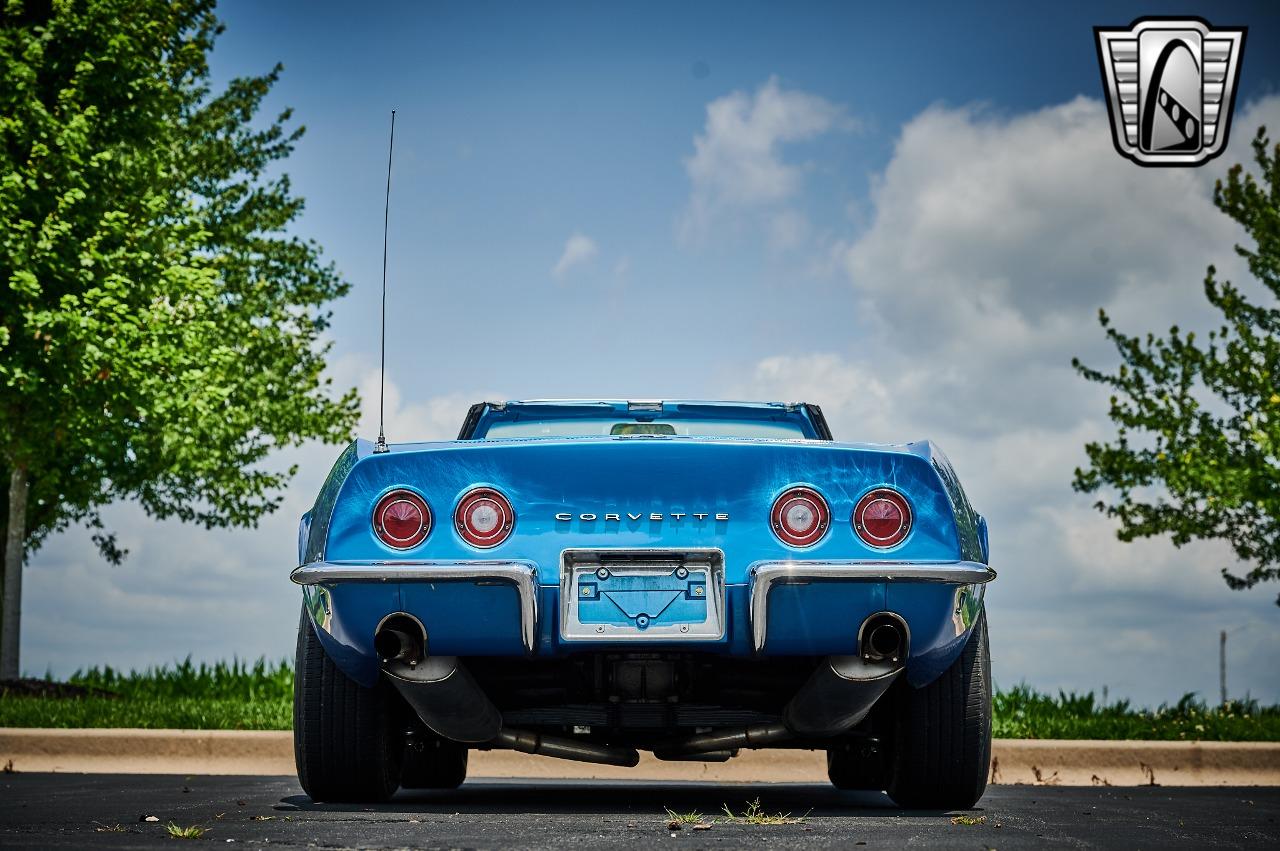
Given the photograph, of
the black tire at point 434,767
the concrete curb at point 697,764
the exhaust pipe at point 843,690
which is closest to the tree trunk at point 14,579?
the concrete curb at point 697,764

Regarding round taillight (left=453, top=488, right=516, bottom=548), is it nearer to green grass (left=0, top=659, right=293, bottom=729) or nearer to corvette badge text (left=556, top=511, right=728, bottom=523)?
corvette badge text (left=556, top=511, right=728, bottom=523)

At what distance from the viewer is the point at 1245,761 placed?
8188 mm

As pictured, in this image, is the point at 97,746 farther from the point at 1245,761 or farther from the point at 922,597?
the point at 1245,761

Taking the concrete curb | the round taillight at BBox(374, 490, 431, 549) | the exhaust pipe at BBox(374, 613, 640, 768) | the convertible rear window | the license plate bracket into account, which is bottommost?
the concrete curb

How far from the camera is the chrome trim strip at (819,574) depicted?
4027mm

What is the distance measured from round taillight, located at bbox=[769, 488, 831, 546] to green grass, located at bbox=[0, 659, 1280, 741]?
20.2 ft

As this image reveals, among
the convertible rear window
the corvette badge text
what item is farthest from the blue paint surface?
the convertible rear window

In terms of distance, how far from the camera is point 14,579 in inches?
634

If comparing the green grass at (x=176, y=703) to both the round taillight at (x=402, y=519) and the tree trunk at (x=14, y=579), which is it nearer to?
the tree trunk at (x=14, y=579)

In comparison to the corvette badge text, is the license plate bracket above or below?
below

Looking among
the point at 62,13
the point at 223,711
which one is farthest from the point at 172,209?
the point at 223,711

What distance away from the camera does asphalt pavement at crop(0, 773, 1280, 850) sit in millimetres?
3754

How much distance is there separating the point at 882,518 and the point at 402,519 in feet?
4.84

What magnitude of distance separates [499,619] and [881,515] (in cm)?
120
